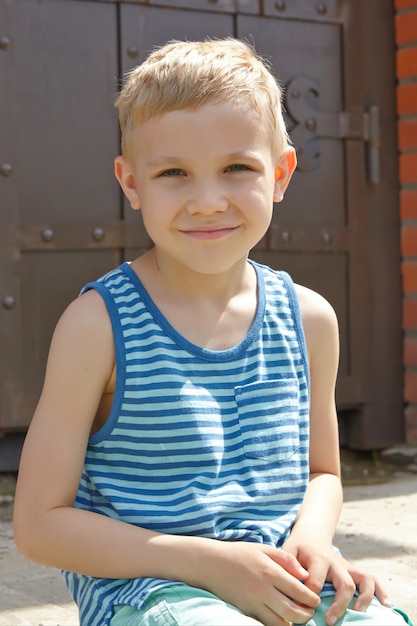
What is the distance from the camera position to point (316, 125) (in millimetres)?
4023

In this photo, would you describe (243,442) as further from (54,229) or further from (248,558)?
(54,229)

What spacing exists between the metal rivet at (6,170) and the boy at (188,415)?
1.73m

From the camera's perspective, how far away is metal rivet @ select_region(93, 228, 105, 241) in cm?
362

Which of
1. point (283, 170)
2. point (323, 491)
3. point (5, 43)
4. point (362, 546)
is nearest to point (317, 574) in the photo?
point (323, 491)

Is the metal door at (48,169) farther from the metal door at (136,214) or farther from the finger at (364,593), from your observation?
the finger at (364,593)

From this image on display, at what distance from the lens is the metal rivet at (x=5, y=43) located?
344 centimetres

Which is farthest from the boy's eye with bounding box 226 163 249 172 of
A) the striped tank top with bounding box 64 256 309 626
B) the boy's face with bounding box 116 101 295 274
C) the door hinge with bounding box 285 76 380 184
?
the door hinge with bounding box 285 76 380 184

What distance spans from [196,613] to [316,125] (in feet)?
9.14

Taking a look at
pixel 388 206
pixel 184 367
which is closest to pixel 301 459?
pixel 184 367

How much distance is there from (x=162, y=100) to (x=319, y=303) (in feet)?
1.56

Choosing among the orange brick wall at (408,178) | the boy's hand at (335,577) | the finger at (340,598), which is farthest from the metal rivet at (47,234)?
the finger at (340,598)

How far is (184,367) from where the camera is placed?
5.65ft

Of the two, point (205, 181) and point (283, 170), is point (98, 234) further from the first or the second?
point (205, 181)

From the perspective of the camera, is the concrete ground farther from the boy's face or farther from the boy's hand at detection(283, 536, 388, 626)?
the boy's face
